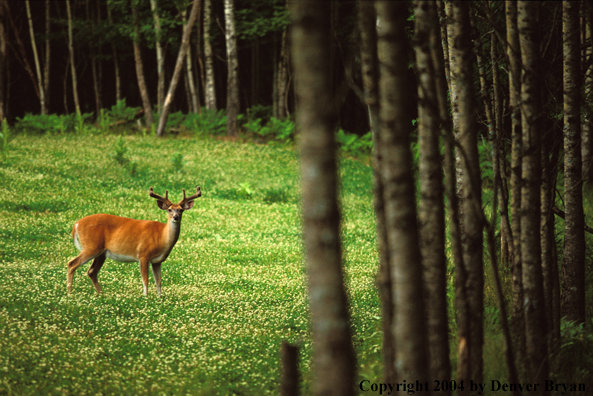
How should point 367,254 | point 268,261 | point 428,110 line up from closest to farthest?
point 428,110, point 268,261, point 367,254

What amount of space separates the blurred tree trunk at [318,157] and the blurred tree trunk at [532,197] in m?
2.59

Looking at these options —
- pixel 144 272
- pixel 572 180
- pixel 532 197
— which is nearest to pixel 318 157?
pixel 532 197

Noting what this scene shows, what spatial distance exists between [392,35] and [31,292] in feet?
20.8

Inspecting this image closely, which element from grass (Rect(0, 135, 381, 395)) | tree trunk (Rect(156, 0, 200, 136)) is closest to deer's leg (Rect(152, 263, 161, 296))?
grass (Rect(0, 135, 381, 395))

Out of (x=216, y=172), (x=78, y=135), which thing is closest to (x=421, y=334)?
(x=216, y=172)

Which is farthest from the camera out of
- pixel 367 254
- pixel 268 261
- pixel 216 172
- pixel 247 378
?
pixel 216 172

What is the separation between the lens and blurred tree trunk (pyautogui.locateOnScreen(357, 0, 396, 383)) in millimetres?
3715

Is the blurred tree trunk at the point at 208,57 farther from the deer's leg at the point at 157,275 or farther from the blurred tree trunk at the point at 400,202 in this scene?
the blurred tree trunk at the point at 400,202

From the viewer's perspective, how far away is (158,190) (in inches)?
674

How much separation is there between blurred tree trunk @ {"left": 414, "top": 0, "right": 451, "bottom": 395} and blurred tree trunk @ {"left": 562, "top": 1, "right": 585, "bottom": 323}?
2999 millimetres

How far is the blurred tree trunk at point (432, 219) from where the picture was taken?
4.18 metres

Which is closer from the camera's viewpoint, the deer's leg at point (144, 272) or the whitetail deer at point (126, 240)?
the deer's leg at point (144, 272)

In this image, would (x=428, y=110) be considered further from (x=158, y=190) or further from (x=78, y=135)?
(x=78, y=135)

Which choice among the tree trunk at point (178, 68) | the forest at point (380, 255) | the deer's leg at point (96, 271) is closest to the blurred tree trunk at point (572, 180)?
the forest at point (380, 255)
